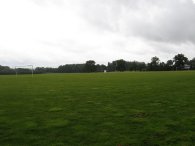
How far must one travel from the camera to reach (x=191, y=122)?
23.6 feet

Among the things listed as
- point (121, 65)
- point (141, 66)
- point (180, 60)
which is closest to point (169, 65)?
point (180, 60)

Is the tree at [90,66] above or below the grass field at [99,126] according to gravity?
above

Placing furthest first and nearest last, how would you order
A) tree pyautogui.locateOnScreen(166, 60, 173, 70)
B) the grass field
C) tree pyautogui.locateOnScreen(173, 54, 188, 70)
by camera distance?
1. tree pyautogui.locateOnScreen(173, 54, 188, 70)
2. tree pyautogui.locateOnScreen(166, 60, 173, 70)
3. the grass field

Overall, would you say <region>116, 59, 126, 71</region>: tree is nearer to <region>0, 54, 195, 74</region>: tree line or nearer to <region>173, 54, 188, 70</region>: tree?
<region>0, 54, 195, 74</region>: tree line

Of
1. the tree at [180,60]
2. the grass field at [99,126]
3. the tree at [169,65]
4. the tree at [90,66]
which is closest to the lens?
the grass field at [99,126]

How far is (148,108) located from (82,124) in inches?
132

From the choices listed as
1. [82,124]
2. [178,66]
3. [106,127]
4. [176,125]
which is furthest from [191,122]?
[178,66]

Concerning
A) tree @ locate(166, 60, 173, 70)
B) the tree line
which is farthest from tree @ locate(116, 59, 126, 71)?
tree @ locate(166, 60, 173, 70)

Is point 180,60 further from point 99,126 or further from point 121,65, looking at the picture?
point 99,126

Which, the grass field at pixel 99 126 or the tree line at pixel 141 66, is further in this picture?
the tree line at pixel 141 66

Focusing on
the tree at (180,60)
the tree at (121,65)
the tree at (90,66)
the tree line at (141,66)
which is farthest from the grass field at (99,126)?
the tree at (121,65)

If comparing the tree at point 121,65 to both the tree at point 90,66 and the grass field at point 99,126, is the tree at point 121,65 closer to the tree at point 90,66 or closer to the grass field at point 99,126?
the tree at point 90,66

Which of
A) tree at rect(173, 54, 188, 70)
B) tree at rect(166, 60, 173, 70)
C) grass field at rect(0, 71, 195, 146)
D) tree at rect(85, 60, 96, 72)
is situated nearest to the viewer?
grass field at rect(0, 71, 195, 146)

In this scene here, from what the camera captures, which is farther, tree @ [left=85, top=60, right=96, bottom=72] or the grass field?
tree @ [left=85, top=60, right=96, bottom=72]
